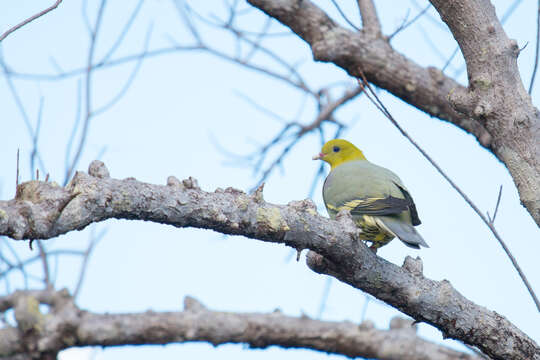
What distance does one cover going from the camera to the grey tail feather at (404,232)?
3.17 m

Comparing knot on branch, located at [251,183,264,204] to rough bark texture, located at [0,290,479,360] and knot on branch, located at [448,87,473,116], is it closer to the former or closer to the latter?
rough bark texture, located at [0,290,479,360]

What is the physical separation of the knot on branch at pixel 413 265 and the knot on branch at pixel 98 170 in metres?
1.21

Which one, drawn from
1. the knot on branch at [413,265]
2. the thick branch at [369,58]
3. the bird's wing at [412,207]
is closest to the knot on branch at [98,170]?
the knot on branch at [413,265]

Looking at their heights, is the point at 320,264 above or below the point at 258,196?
below

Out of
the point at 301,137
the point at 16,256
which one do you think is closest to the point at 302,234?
the point at 16,256

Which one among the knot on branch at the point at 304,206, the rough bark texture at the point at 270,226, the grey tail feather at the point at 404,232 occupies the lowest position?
the rough bark texture at the point at 270,226

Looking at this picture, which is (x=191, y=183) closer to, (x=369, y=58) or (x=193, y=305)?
(x=193, y=305)

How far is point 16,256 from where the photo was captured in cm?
339

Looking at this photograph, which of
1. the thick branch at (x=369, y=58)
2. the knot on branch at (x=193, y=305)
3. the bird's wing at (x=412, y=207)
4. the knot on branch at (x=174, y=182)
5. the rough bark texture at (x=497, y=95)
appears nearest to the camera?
the knot on branch at (x=193, y=305)

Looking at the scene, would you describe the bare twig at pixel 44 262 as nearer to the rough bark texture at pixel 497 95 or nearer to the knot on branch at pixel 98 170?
the knot on branch at pixel 98 170

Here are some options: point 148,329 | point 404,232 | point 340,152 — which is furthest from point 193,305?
point 340,152

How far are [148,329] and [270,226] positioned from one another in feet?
2.42

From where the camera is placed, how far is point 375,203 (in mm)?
3479

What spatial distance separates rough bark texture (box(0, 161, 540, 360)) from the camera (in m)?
1.79
